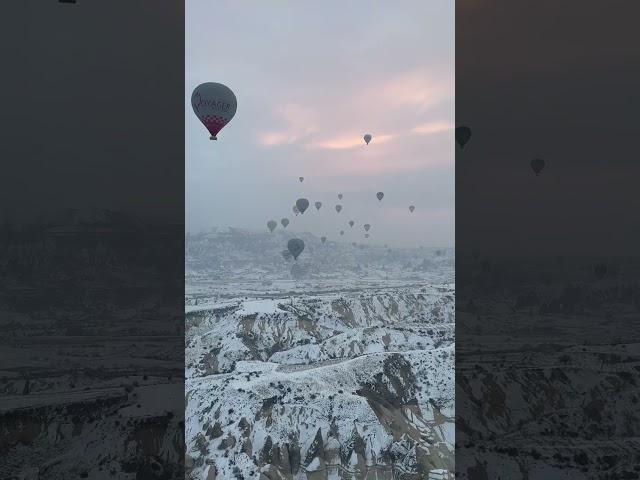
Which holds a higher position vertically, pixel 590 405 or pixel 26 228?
pixel 26 228

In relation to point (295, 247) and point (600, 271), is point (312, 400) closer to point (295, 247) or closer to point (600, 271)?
point (295, 247)

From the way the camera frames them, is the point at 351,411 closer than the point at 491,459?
No

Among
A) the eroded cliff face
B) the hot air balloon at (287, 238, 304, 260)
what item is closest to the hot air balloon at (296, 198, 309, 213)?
the hot air balloon at (287, 238, 304, 260)

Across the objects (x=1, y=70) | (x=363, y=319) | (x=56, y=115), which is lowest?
(x=363, y=319)

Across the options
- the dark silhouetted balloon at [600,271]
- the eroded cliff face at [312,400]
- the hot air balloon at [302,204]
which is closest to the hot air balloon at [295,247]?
the hot air balloon at [302,204]

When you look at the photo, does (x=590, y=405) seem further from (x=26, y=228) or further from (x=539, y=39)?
(x=26, y=228)

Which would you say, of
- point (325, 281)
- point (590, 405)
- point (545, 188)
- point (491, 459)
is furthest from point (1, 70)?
point (325, 281)

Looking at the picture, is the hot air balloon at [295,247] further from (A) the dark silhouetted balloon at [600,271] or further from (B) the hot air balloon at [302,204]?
(A) the dark silhouetted balloon at [600,271]

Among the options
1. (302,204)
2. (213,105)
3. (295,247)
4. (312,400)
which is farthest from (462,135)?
(295,247)
